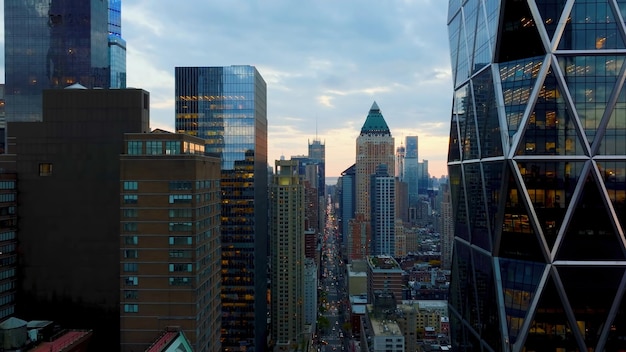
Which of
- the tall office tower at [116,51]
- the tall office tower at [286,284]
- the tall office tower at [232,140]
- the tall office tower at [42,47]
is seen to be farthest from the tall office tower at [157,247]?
the tall office tower at [286,284]

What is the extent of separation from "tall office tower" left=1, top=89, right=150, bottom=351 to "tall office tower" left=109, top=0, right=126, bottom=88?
9438 centimetres

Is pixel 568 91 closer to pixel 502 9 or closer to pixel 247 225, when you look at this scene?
pixel 502 9

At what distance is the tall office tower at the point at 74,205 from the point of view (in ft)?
221

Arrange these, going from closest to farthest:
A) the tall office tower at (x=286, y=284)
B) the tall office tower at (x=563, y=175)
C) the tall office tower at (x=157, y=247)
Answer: the tall office tower at (x=563, y=175)
the tall office tower at (x=157, y=247)
the tall office tower at (x=286, y=284)

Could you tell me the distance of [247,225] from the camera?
14550 cm

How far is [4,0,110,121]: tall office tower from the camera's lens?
126 metres

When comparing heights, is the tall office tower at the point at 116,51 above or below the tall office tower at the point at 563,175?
above

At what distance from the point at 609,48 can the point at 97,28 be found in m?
119

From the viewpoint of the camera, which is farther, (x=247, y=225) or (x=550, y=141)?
(x=247, y=225)

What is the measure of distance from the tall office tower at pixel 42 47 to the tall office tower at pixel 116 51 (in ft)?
80.5

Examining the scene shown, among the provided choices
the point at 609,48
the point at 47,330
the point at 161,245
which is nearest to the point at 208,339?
the point at 161,245

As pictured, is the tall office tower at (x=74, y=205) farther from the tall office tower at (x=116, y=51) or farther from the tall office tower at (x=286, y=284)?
the tall office tower at (x=286, y=284)

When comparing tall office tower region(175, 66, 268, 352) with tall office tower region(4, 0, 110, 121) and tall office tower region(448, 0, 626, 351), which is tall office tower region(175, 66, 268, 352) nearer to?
tall office tower region(4, 0, 110, 121)

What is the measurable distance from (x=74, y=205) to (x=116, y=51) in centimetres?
11752
